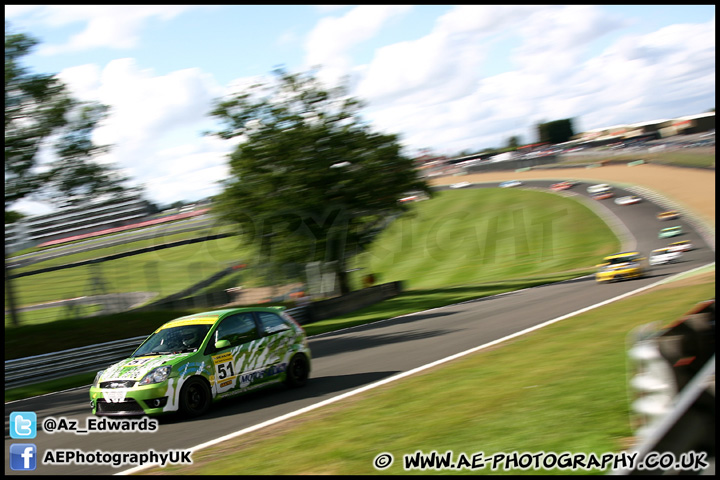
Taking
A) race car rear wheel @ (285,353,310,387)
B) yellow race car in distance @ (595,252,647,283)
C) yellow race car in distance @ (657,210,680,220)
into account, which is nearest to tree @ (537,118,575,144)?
yellow race car in distance @ (657,210,680,220)

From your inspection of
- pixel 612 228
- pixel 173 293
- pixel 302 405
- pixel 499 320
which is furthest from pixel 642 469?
pixel 612 228

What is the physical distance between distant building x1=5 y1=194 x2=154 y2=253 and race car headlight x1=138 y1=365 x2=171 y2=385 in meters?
15.3

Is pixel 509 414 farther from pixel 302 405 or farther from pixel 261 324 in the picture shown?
pixel 261 324

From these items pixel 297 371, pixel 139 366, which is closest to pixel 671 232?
pixel 297 371

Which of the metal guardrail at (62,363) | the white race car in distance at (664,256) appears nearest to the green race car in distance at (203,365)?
the metal guardrail at (62,363)

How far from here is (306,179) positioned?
31.6 meters

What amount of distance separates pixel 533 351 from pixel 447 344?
2.82m

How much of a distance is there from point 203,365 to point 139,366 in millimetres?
824

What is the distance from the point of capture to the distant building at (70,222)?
2247 cm

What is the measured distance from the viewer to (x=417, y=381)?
10.8 meters

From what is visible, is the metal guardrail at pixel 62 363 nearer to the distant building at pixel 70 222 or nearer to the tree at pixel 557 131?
the distant building at pixel 70 222

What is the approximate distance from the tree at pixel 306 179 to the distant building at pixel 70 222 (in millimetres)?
5076

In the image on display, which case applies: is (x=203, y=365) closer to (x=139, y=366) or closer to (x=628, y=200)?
(x=139, y=366)

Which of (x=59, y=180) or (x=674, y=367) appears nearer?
(x=674, y=367)
